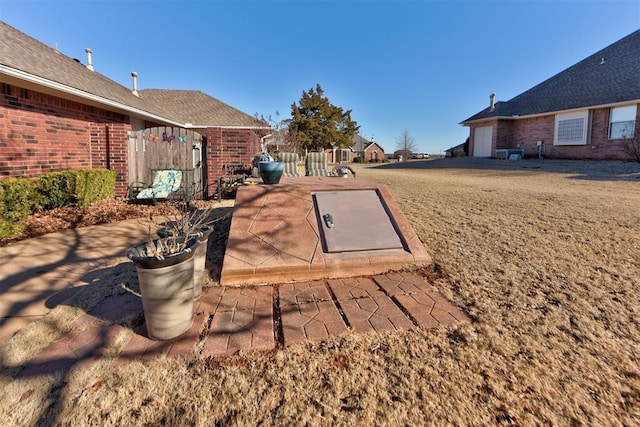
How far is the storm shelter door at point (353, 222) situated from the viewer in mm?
3529

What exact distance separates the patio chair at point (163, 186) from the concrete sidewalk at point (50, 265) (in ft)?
6.14

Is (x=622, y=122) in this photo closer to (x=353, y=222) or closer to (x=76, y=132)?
(x=353, y=222)

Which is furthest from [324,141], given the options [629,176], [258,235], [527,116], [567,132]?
[258,235]

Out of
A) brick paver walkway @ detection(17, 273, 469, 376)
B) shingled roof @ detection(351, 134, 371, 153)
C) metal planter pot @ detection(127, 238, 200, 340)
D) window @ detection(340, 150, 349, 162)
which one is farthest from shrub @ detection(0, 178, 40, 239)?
shingled roof @ detection(351, 134, 371, 153)

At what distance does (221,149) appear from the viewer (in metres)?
8.55

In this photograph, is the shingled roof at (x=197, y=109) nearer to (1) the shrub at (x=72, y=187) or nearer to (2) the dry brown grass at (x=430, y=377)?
(1) the shrub at (x=72, y=187)

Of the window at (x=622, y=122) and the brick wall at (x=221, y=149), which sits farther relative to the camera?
the window at (x=622, y=122)

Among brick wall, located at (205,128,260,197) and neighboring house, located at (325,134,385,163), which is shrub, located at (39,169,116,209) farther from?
neighboring house, located at (325,134,385,163)

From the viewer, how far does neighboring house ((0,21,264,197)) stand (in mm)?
5324

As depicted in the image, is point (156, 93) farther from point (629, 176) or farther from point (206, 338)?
point (629, 176)

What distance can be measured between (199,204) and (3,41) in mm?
4621

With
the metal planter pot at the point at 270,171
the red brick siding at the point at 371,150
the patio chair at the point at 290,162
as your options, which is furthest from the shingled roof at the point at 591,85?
the red brick siding at the point at 371,150

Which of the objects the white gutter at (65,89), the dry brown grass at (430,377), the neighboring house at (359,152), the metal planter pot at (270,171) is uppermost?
the neighboring house at (359,152)

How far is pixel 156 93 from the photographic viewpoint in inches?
620
